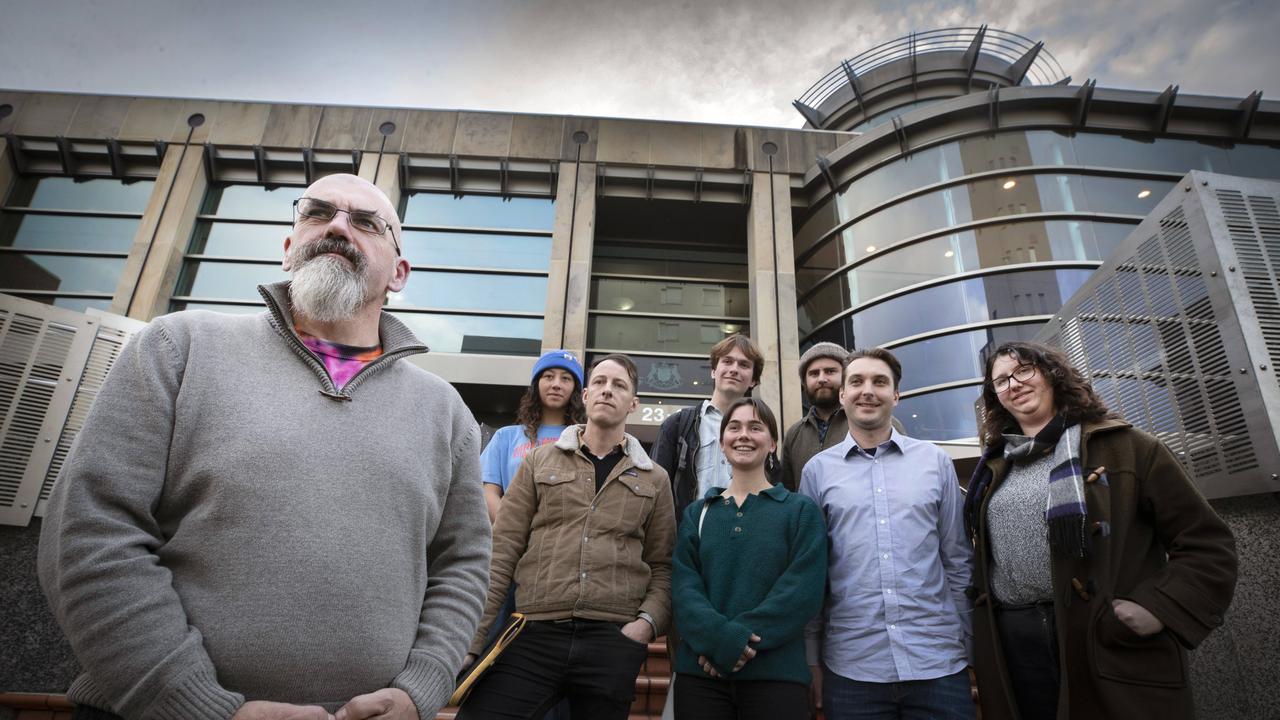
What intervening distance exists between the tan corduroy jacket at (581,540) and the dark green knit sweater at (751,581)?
0.16 meters

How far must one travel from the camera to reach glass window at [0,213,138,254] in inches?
565

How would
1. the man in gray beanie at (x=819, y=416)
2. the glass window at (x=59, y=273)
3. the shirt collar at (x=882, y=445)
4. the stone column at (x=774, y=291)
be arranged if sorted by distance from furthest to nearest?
the glass window at (x=59, y=273) < the stone column at (x=774, y=291) < the man in gray beanie at (x=819, y=416) < the shirt collar at (x=882, y=445)

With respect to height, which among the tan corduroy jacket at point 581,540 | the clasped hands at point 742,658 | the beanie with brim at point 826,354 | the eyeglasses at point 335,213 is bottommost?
the clasped hands at point 742,658

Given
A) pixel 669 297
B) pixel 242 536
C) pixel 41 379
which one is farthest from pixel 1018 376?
pixel 669 297

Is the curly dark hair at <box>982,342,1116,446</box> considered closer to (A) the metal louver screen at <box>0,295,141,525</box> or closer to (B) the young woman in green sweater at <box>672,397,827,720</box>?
(B) the young woman in green sweater at <box>672,397,827,720</box>

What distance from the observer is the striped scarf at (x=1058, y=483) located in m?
2.10

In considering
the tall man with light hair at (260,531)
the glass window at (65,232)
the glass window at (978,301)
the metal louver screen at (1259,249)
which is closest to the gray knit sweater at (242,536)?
the tall man with light hair at (260,531)

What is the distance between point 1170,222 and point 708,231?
41.4 feet

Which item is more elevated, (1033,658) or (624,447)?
(624,447)

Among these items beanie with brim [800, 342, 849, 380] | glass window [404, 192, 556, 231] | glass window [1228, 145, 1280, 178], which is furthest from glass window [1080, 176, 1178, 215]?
glass window [404, 192, 556, 231]

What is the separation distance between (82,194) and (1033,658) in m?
20.6

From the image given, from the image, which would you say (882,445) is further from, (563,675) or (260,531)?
(260,531)

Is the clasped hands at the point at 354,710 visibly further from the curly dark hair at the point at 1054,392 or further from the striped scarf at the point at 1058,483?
the curly dark hair at the point at 1054,392

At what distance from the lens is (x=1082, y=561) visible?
83.0 inches
